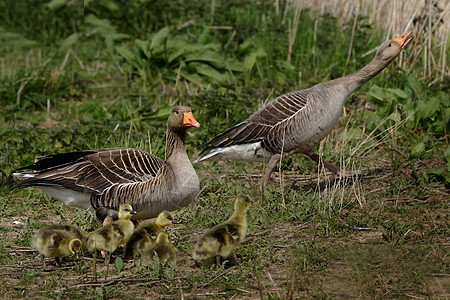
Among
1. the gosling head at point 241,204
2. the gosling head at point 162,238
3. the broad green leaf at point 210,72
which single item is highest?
the gosling head at point 241,204

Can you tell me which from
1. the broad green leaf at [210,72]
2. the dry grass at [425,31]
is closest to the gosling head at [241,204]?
the dry grass at [425,31]

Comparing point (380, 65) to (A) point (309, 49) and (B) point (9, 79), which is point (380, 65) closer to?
(A) point (309, 49)

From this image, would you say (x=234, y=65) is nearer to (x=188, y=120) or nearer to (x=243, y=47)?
(x=243, y=47)

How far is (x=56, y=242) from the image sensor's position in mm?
5402

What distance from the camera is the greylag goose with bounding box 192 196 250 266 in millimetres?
5324

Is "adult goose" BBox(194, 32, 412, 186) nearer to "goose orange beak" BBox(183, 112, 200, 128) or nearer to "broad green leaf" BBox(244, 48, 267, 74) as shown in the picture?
"goose orange beak" BBox(183, 112, 200, 128)

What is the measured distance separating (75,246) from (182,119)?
186cm

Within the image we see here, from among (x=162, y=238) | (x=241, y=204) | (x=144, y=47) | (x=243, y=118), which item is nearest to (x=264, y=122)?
(x=243, y=118)

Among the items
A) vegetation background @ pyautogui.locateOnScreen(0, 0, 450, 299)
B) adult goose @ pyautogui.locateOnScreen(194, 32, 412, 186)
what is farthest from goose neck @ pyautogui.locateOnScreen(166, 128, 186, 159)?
adult goose @ pyautogui.locateOnScreen(194, 32, 412, 186)

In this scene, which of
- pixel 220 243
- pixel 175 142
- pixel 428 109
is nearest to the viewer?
pixel 220 243

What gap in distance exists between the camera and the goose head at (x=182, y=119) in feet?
21.5

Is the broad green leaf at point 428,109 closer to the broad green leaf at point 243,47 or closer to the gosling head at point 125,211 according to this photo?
the broad green leaf at point 243,47

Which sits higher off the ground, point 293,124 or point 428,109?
point 293,124

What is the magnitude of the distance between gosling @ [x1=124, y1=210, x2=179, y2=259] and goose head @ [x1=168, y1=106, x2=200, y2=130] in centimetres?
119
